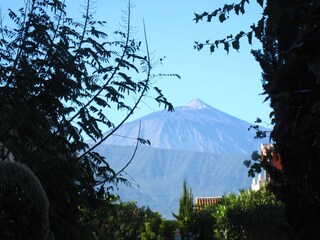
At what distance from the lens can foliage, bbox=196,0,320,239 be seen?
3051 millimetres

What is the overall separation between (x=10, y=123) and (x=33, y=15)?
147 cm

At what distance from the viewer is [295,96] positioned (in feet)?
10.2

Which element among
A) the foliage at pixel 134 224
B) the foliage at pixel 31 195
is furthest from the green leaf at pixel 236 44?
the foliage at pixel 134 224

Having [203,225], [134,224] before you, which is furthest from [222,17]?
[203,225]

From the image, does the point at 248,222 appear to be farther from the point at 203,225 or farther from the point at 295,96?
the point at 295,96

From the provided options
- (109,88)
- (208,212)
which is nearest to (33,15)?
(109,88)

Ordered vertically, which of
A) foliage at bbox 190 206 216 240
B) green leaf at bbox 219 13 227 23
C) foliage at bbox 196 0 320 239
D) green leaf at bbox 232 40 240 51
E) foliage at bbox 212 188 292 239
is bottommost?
foliage at bbox 196 0 320 239

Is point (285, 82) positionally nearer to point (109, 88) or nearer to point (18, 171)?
point (18, 171)

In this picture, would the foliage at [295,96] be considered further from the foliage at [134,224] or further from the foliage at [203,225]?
the foliage at [203,225]

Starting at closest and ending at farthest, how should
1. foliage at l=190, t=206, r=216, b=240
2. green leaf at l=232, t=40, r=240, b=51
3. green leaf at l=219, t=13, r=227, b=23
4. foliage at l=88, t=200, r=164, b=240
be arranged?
green leaf at l=232, t=40, r=240, b=51
green leaf at l=219, t=13, r=227, b=23
foliage at l=88, t=200, r=164, b=240
foliage at l=190, t=206, r=216, b=240

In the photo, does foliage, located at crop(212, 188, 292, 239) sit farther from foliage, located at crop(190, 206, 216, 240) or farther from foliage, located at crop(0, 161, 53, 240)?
foliage, located at crop(0, 161, 53, 240)

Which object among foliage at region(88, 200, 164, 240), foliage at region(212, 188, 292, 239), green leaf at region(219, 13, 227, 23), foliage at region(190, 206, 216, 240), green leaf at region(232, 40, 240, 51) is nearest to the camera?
green leaf at region(232, 40, 240, 51)

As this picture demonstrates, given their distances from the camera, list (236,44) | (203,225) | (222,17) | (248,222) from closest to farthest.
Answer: (236,44)
(222,17)
(248,222)
(203,225)

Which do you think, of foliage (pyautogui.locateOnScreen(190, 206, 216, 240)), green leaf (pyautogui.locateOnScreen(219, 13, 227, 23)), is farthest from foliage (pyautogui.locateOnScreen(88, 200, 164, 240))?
green leaf (pyautogui.locateOnScreen(219, 13, 227, 23))
